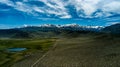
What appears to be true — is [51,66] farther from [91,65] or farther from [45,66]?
[91,65]

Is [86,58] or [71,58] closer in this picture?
[86,58]

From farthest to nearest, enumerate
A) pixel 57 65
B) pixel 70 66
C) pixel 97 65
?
1. pixel 57 65
2. pixel 70 66
3. pixel 97 65

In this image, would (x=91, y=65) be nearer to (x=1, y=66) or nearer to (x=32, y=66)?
(x=32, y=66)

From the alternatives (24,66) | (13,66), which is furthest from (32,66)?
(13,66)

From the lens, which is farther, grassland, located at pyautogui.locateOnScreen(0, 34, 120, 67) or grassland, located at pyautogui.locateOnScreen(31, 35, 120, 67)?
grassland, located at pyautogui.locateOnScreen(0, 34, 120, 67)

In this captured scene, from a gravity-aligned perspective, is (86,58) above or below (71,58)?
above

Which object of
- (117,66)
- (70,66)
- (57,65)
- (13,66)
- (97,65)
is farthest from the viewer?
(13,66)

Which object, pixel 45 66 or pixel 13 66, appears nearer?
pixel 45 66

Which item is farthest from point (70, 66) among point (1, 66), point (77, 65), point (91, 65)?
point (1, 66)

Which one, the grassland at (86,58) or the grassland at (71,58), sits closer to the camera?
the grassland at (86,58)
